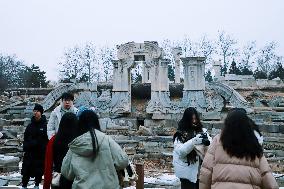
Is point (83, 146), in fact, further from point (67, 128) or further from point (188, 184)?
point (188, 184)

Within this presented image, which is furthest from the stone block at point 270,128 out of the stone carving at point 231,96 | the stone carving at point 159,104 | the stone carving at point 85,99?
the stone carving at point 85,99

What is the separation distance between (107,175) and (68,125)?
3.33 ft

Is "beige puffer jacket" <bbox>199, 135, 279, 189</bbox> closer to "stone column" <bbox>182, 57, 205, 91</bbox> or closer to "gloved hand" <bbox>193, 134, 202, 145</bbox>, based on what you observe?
"gloved hand" <bbox>193, 134, 202, 145</bbox>

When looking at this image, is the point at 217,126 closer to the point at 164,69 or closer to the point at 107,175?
the point at 164,69

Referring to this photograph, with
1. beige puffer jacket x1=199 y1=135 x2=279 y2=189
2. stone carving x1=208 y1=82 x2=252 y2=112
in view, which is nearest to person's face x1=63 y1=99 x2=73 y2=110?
beige puffer jacket x1=199 y1=135 x2=279 y2=189

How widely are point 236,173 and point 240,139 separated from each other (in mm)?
294

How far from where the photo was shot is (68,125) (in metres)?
5.06

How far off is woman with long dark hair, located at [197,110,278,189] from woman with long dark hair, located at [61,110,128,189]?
98 cm

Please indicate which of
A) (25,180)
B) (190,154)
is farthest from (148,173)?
(190,154)

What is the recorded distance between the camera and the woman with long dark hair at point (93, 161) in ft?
13.9

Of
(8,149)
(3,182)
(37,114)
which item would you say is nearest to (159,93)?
(8,149)

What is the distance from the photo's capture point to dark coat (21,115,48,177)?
757cm

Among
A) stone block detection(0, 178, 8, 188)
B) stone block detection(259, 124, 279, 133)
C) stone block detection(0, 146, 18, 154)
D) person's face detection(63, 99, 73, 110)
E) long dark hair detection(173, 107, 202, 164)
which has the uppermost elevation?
person's face detection(63, 99, 73, 110)

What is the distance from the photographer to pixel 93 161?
4.29 metres
